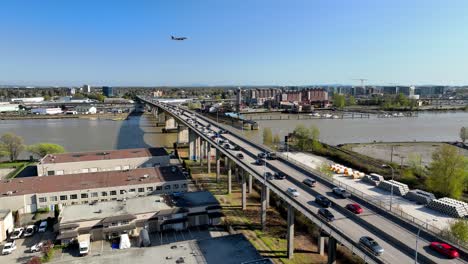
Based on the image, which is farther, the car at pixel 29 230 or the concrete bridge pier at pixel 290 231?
the car at pixel 29 230

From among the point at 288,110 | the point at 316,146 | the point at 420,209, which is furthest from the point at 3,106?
the point at 420,209

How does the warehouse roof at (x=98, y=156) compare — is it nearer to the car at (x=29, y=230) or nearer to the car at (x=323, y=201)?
the car at (x=29, y=230)

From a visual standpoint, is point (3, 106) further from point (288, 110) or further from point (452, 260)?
point (452, 260)

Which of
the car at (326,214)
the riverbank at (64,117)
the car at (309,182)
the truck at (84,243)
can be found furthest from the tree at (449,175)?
the riverbank at (64,117)

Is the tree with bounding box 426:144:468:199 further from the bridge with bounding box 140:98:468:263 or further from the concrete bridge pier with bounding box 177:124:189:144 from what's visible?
the concrete bridge pier with bounding box 177:124:189:144

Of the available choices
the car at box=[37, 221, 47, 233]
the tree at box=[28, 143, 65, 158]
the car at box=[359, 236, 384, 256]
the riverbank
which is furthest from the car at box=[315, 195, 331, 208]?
the riverbank
